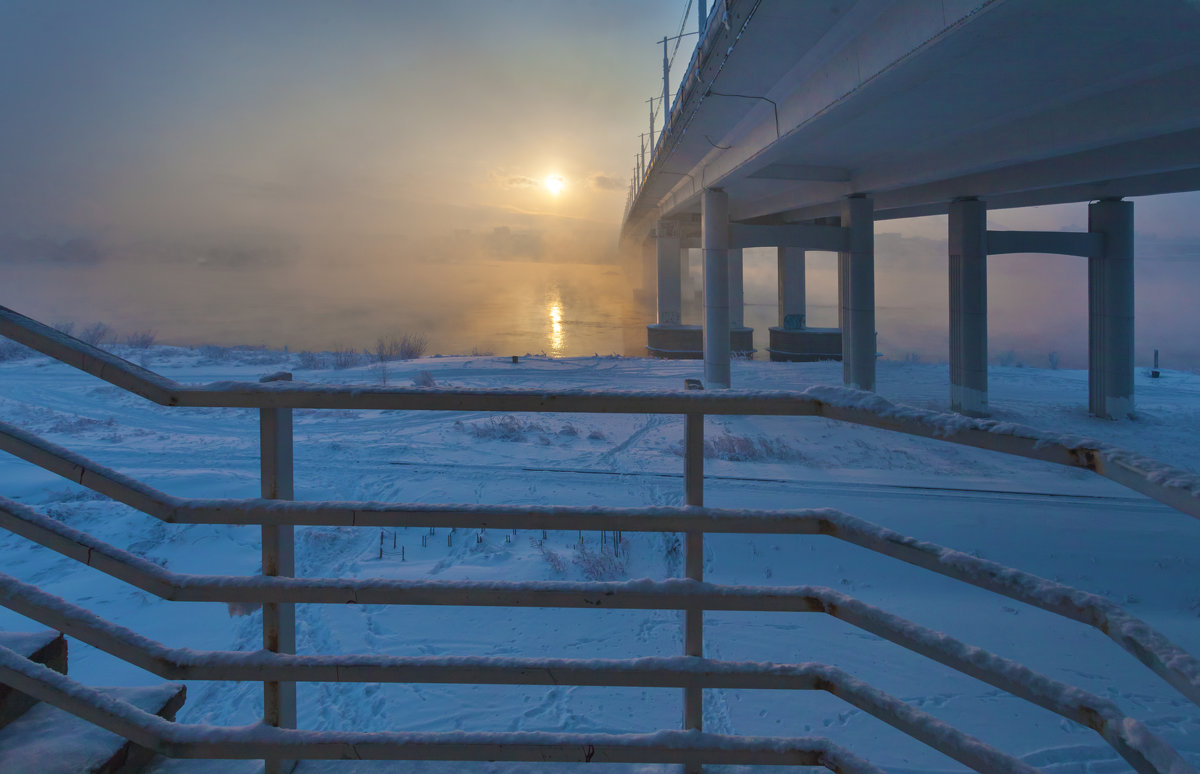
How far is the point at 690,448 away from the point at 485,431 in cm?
1098

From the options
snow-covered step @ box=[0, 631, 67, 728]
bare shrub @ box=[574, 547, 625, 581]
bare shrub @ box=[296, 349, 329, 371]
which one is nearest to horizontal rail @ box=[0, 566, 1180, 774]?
snow-covered step @ box=[0, 631, 67, 728]

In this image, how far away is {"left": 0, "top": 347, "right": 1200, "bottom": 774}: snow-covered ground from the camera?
4086mm

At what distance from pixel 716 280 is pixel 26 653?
19.6m

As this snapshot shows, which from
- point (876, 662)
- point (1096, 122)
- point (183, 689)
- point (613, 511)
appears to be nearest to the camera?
point (613, 511)

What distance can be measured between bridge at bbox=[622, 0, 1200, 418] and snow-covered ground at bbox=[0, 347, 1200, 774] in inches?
216

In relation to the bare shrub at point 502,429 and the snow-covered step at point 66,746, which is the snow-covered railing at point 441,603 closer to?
the snow-covered step at point 66,746

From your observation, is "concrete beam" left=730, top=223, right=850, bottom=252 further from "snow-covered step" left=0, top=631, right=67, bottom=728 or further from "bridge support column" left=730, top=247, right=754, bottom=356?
"snow-covered step" left=0, top=631, right=67, bottom=728

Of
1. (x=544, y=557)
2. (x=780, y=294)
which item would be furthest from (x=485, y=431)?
(x=780, y=294)

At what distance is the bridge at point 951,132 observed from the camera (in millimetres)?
8750

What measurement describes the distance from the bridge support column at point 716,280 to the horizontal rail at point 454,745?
1881 cm

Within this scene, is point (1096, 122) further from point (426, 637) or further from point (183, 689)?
point (183, 689)

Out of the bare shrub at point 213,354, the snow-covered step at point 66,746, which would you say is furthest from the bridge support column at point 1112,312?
the bare shrub at point 213,354

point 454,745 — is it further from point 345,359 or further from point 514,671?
point 345,359

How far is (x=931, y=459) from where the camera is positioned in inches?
507
